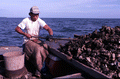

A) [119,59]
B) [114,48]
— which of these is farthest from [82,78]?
[114,48]

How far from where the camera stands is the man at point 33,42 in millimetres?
4078

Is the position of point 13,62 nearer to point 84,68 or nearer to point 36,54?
point 36,54

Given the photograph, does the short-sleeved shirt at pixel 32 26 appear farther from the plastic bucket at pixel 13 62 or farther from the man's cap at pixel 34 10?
the plastic bucket at pixel 13 62

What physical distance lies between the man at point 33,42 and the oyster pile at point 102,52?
0.88m

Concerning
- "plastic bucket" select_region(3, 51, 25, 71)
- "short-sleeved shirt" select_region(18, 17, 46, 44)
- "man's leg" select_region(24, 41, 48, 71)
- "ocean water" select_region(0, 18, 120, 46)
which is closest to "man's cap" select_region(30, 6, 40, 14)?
"short-sleeved shirt" select_region(18, 17, 46, 44)

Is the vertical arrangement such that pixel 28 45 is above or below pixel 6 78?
above

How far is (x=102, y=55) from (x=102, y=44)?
1.30ft

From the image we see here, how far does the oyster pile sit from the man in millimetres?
877

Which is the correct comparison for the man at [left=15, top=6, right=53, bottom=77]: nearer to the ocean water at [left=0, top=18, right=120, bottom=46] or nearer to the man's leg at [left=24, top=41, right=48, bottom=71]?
the man's leg at [left=24, top=41, right=48, bottom=71]

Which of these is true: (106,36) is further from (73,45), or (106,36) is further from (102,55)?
(73,45)

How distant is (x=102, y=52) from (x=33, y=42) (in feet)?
8.61

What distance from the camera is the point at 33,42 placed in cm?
450

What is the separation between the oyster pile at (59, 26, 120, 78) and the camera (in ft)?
9.68

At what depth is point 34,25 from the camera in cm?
484
